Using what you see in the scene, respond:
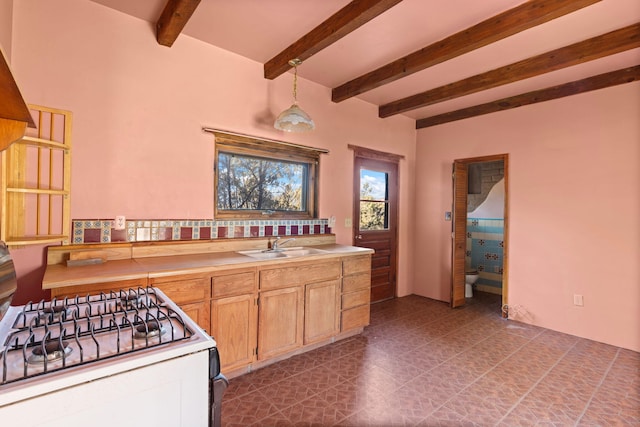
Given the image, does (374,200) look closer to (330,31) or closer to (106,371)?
(330,31)

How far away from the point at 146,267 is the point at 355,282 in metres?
1.88

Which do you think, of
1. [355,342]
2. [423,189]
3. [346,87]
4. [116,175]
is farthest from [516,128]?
[116,175]

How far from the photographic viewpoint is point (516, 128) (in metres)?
3.72

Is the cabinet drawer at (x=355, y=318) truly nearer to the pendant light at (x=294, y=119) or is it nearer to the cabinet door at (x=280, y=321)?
the cabinet door at (x=280, y=321)

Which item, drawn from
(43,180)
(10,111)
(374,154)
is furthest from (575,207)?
(43,180)

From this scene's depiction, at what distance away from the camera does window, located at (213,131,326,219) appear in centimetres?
289

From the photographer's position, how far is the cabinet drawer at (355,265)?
118 inches

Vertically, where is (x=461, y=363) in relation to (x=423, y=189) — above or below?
below

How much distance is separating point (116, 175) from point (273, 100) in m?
1.62

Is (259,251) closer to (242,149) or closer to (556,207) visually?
→ (242,149)

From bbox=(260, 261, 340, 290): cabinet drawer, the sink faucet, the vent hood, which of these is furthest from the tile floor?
the vent hood

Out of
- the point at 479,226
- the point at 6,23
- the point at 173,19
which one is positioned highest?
the point at 173,19

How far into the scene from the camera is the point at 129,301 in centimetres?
135

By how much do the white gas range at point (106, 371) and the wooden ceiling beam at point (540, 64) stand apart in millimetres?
3446
